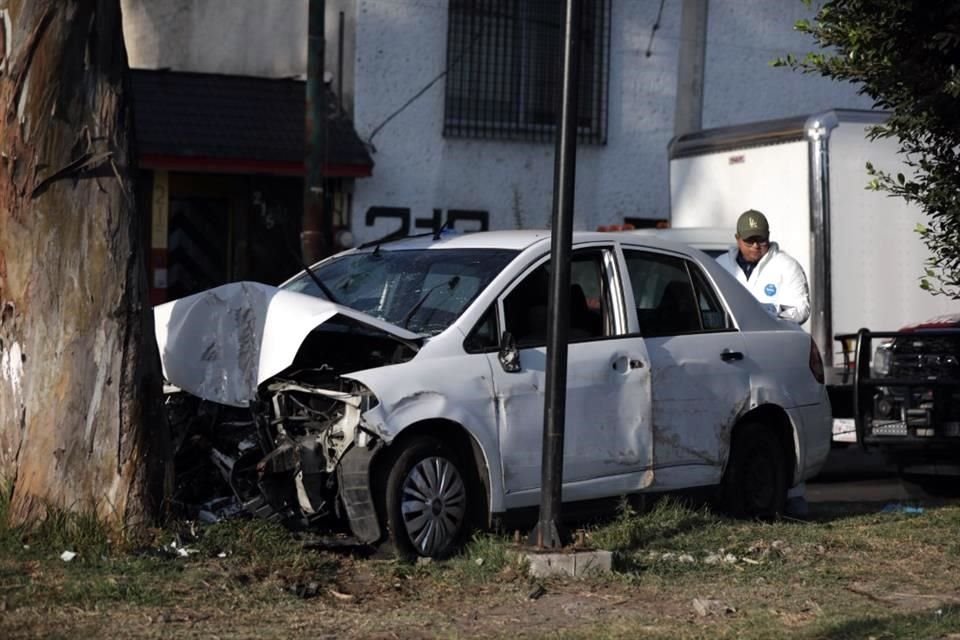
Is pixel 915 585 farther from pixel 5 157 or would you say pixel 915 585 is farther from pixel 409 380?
pixel 5 157

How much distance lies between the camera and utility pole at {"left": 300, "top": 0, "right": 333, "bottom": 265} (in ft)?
47.0

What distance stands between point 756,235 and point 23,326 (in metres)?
5.27

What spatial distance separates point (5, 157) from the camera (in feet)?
23.1

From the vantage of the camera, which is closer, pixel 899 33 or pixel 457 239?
pixel 899 33

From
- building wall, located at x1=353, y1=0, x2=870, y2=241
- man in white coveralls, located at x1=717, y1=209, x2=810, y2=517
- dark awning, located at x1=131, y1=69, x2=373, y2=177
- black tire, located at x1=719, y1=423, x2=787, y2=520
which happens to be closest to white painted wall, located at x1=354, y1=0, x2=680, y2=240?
building wall, located at x1=353, y1=0, x2=870, y2=241

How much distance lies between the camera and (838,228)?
491 inches

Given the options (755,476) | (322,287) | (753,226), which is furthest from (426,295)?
(753,226)

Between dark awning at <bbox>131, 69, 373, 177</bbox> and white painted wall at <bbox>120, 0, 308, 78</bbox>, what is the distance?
2.06ft

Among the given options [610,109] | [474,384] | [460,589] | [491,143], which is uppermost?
[610,109]

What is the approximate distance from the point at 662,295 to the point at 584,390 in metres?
1.06

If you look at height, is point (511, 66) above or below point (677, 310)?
above

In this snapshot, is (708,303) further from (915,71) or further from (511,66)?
(511,66)

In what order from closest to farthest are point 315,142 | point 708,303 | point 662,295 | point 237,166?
point 662,295 → point 708,303 → point 315,142 → point 237,166

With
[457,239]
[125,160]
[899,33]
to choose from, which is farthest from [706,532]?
[125,160]
